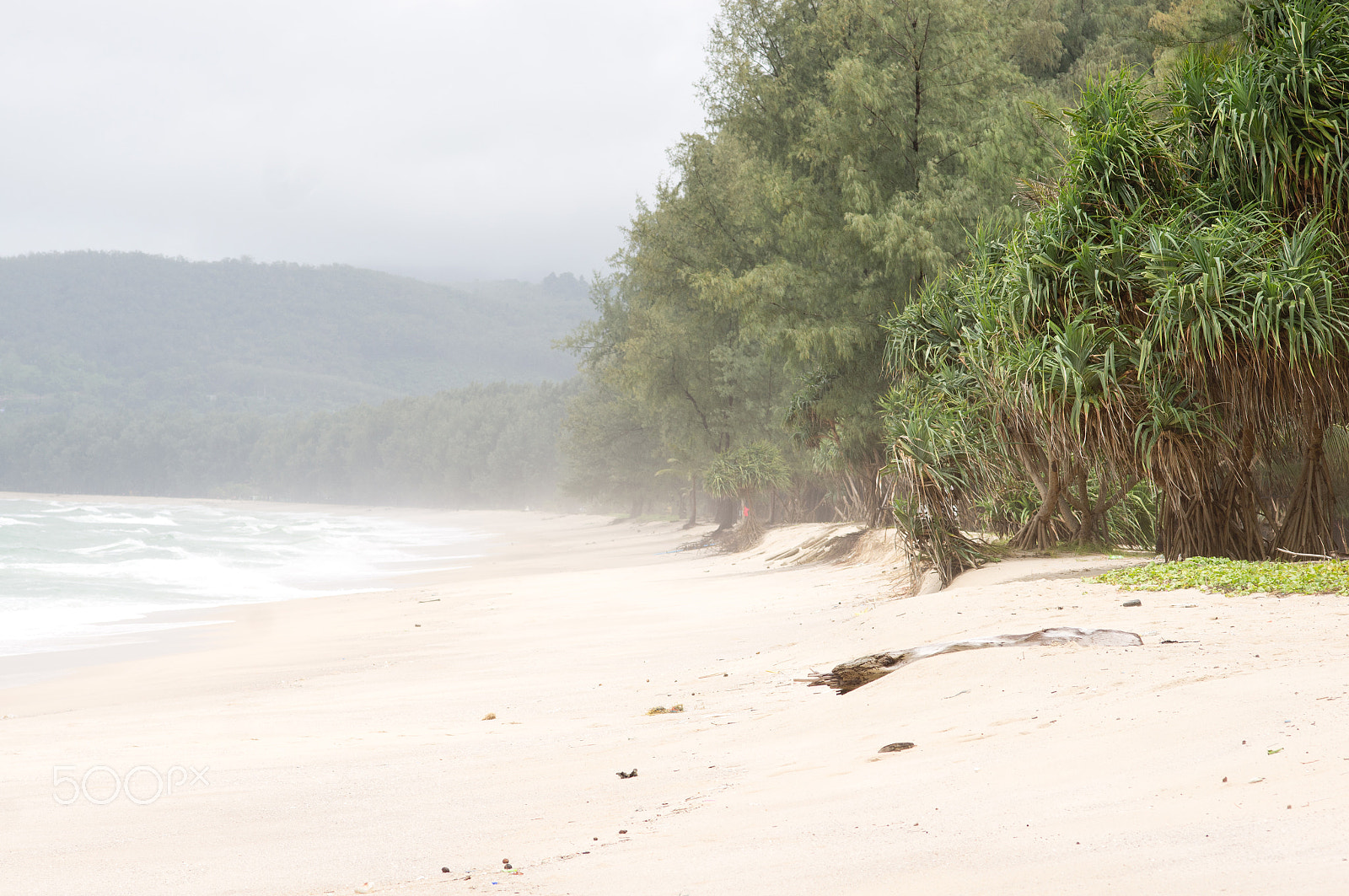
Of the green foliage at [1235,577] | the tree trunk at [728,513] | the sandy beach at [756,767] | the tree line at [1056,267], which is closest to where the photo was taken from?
the sandy beach at [756,767]

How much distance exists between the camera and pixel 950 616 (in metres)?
7.38

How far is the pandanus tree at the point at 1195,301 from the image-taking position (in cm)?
795

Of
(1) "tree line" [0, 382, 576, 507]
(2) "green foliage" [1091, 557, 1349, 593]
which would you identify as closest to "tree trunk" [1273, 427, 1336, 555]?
(2) "green foliage" [1091, 557, 1349, 593]

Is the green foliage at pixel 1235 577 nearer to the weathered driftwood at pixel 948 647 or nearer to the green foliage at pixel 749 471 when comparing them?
the weathered driftwood at pixel 948 647

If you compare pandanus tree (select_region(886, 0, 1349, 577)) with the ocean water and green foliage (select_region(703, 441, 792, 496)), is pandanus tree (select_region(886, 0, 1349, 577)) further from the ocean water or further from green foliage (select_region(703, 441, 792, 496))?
green foliage (select_region(703, 441, 792, 496))

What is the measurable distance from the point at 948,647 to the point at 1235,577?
290cm

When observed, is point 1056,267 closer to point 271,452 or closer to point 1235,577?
point 1235,577

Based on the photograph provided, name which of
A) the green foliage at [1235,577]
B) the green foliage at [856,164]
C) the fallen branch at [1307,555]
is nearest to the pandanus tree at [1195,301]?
the fallen branch at [1307,555]

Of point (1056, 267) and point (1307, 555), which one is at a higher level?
point (1056, 267)

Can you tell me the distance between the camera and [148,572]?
77.6ft

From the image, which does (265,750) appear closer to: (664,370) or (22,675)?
(22,675)

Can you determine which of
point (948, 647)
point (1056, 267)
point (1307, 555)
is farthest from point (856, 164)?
point (948, 647)

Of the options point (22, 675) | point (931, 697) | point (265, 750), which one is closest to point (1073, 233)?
point (931, 697)

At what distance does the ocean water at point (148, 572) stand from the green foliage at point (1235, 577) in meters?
12.3
